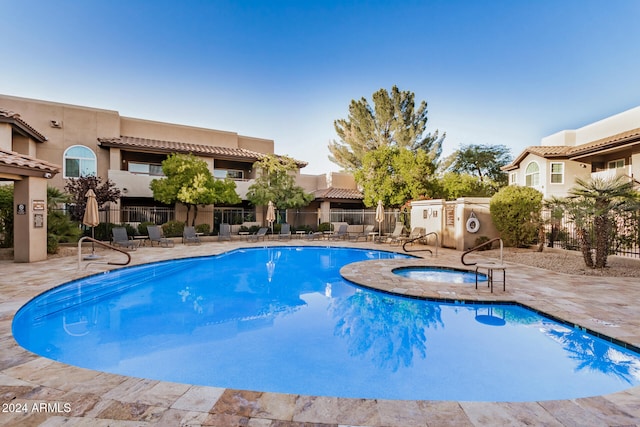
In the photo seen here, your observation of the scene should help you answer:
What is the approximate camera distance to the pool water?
9.52 m

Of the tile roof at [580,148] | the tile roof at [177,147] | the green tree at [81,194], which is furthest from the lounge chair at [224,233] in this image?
the tile roof at [580,148]

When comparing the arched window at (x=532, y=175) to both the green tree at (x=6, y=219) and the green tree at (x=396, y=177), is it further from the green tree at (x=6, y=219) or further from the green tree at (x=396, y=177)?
the green tree at (x=6, y=219)

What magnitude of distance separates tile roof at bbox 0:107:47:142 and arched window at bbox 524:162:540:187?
30541 mm

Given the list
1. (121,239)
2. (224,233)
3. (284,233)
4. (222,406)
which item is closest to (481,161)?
(284,233)

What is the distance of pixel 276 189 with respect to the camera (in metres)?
21.4

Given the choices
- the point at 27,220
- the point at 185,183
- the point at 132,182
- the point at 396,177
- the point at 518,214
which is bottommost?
the point at 27,220

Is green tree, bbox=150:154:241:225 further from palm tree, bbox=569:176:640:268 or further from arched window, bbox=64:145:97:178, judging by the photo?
palm tree, bbox=569:176:640:268

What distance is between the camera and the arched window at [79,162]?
1922cm

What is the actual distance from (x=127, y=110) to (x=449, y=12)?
21.0m

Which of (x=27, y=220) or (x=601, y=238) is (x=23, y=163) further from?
(x=601, y=238)

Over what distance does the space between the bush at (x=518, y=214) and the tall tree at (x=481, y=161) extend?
21404mm

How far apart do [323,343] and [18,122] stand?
1767cm

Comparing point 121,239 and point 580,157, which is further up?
point 580,157

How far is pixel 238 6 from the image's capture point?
13977 mm
